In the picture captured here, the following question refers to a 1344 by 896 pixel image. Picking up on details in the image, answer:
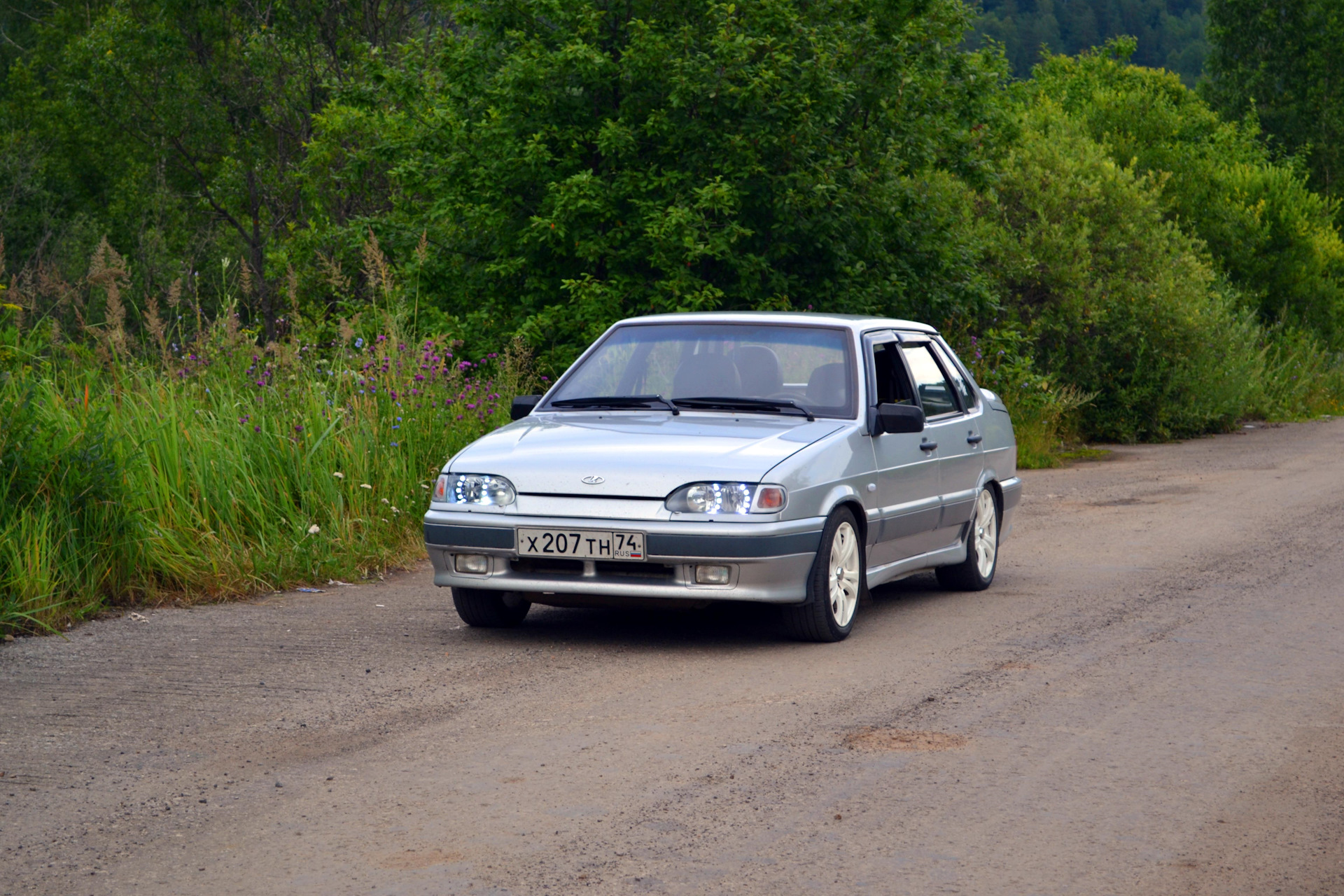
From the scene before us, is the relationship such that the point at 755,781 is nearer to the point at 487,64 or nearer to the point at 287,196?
the point at 487,64

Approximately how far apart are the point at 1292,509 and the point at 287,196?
3163 centimetres

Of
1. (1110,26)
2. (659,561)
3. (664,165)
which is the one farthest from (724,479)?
(1110,26)

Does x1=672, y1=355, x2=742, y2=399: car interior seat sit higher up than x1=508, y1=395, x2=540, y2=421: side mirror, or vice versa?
x1=672, y1=355, x2=742, y2=399: car interior seat

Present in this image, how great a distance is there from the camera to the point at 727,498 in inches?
291

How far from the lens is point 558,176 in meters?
16.2

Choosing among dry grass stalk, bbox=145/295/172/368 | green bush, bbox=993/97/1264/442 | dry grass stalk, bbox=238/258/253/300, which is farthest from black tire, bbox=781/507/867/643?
green bush, bbox=993/97/1264/442

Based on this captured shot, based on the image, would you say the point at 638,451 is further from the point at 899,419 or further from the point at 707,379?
Answer: the point at 899,419

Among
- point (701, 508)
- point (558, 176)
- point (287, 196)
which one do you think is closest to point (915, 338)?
point (701, 508)

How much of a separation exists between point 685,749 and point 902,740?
800 mm

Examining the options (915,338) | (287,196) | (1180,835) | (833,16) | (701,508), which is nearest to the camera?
(1180,835)

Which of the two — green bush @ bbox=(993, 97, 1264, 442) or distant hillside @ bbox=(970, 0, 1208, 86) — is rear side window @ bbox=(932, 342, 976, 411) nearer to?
green bush @ bbox=(993, 97, 1264, 442)

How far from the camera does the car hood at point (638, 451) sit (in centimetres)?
741

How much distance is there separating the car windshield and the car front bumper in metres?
1.06

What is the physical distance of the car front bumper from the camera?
23.8ft
